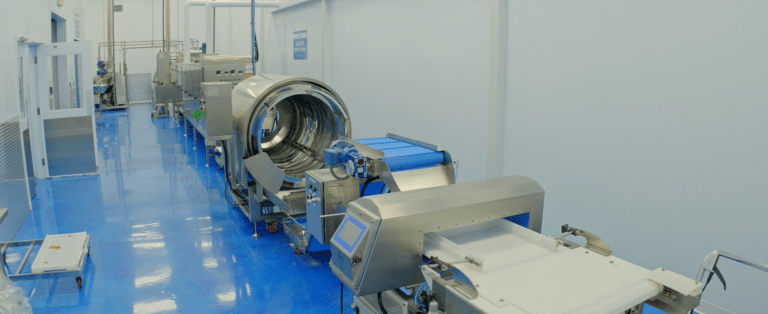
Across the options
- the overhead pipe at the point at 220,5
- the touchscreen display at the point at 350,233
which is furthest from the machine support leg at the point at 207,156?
the touchscreen display at the point at 350,233

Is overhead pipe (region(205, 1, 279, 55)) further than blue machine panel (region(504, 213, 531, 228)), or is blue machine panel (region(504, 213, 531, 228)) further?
overhead pipe (region(205, 1, 279, 55))

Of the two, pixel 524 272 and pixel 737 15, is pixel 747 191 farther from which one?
pixel 524 272

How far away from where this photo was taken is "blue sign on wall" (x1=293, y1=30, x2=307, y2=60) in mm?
8970

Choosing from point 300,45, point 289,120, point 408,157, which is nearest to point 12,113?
point 289,120

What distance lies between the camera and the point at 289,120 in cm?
600

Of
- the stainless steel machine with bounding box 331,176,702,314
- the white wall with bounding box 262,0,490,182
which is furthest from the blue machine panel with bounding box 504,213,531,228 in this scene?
the white wall with bounding box 262,0,490,182

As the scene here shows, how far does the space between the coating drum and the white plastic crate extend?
1.46m

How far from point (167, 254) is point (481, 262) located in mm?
3363

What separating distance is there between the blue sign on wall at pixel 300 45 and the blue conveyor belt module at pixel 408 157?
5861mm

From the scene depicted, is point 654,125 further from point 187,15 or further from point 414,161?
point 187,15

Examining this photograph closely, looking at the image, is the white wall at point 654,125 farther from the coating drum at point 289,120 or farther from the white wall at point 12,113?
the white wall at point 12,113

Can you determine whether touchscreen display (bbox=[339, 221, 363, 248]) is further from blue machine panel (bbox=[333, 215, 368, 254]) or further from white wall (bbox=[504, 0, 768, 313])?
white wall (bbox=[504, 0, 768, 313])

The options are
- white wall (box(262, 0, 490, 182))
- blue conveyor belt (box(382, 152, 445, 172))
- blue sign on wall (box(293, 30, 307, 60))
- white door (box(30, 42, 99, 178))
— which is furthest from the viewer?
blue sign on wall (box(293, 30, 307, 60))

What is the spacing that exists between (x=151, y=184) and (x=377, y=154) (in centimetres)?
465
